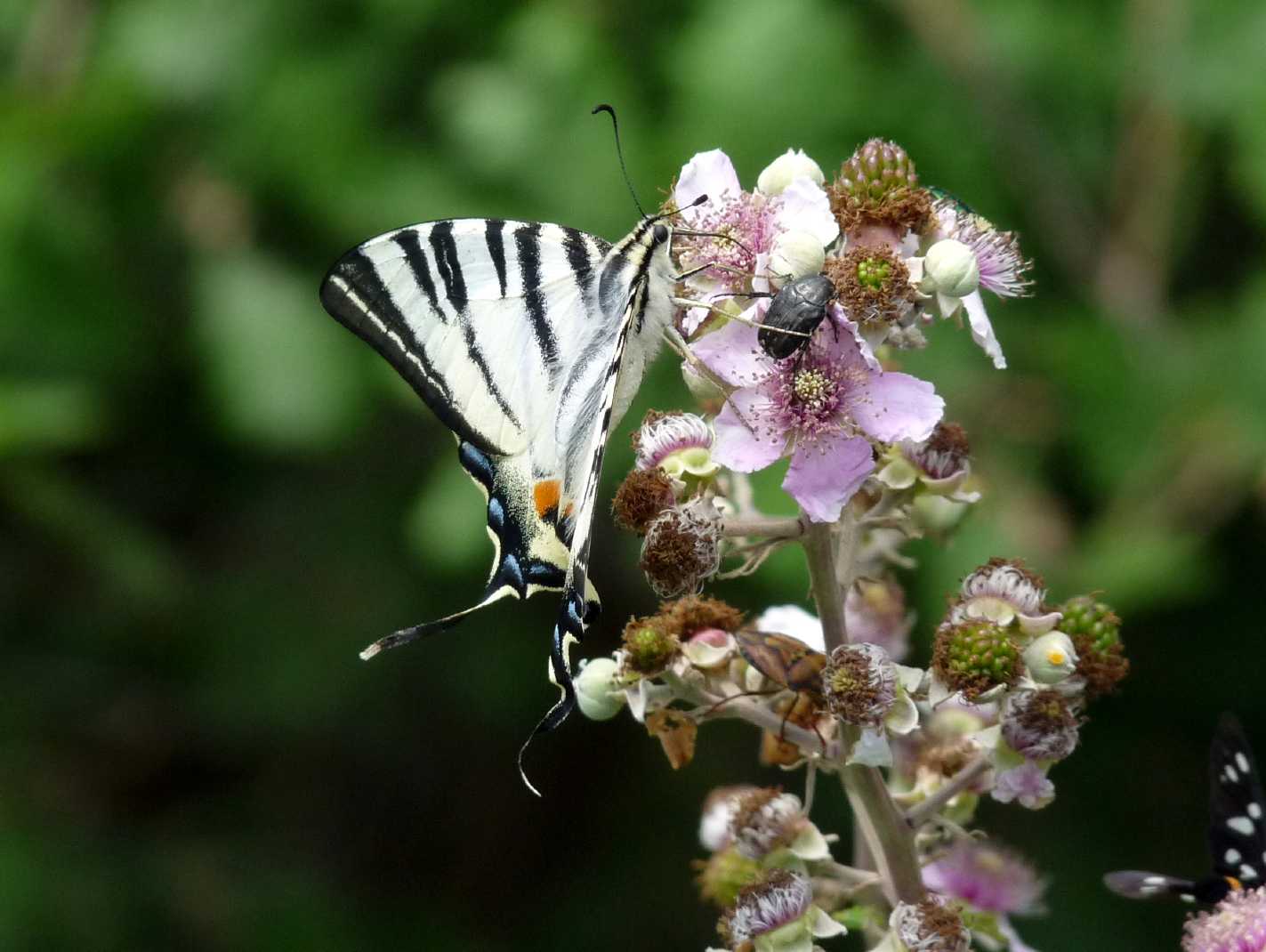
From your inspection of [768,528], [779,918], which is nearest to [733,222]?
[768,528]

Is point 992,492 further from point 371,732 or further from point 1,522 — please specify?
point 1,522

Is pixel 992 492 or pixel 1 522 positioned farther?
pixel 1 522

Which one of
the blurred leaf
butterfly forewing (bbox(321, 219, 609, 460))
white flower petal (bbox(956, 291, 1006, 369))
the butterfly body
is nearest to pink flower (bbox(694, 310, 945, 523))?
white flower petal (bbox(956, 291, 1006, 369))

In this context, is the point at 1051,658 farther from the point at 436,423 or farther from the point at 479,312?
the point at 436,423

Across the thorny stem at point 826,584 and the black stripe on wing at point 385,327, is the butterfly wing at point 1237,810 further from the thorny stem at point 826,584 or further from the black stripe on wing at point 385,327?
the black stripe on wing at point 385,327

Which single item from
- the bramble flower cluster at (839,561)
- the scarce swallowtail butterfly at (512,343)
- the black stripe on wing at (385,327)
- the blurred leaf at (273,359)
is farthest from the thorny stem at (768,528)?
the blurred leaf at (273,359)

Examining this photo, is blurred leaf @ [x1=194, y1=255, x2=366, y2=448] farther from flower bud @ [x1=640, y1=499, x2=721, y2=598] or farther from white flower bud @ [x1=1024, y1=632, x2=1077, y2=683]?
white flower bud @ [x1=1024, y1=632, x2=1077, y2=683]

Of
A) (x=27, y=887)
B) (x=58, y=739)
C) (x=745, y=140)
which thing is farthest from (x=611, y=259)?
(x=58, y=739)
